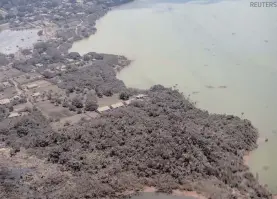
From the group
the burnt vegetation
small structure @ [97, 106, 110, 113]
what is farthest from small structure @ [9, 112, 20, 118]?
small structure @ [97, 106, 110, 113]

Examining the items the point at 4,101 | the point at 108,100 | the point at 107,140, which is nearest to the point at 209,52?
the point at 108,100

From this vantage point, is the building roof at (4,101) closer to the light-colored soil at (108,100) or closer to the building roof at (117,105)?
the light-colored soil at (108,100)

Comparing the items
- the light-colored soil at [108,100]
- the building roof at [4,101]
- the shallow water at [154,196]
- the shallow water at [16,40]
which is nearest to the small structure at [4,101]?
the building roof at [4,101]

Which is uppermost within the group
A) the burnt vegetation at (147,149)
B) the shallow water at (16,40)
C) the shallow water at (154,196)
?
the shallow water at (16,40)

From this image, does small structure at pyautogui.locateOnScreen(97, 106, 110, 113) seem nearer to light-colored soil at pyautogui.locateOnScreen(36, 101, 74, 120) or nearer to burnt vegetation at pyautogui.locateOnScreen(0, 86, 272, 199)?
burnt vegetation at pyautogui.locateOnScreen(0, 86, 272, 199)

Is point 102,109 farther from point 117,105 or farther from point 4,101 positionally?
point 4,101

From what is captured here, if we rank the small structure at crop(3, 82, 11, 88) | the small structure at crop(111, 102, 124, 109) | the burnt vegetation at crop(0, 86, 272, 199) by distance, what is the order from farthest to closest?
1. the small structure at crop(3, 82, 11, 88)
2. the small structure at crop(111, 102, 124, 109)
3. the burnt vegetation at crop(0, 86, 272, 199)

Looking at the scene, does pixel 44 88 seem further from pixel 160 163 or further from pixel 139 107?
pixel 160 163
